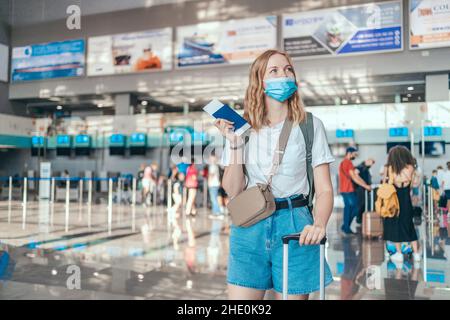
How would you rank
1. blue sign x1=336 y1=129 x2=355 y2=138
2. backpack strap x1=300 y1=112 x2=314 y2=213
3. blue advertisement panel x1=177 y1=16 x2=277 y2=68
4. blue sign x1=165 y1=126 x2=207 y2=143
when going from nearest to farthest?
backpack strap x1=300 y1=112 x2=314 y2=213, blue sign x1=336 y1=129 x2=355 y2=138, blue advertisement panel x1=177 y1=16 x2=277 y2=68, blue sign x1=165 y1=126 x2=207 y2=143

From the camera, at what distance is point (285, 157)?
4.59 feet

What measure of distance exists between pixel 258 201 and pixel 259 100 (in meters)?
0.40

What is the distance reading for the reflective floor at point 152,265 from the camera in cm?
307

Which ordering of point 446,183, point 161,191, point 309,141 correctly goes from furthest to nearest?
point 161,191, point 446,183, point 309,141

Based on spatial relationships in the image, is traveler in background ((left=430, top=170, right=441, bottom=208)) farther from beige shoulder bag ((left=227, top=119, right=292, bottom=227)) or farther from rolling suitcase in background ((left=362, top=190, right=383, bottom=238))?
beige shoulder bag ((left=227, top=119, right=292, bottom=227))

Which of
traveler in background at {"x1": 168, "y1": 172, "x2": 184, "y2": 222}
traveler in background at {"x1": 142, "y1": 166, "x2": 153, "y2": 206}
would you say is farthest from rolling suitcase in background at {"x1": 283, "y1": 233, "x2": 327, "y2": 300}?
traveler in background at {"x1": 142, "y1": 166, "x2": 153, "y2": 206}

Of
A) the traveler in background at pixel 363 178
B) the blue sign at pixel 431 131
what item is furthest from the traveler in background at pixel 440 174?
the traveler in background at pixel 363 178

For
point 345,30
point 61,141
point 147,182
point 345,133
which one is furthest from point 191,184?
point 345,30

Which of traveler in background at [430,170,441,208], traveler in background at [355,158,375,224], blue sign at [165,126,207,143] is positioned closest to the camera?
traveler in background at [430,170,441,208]

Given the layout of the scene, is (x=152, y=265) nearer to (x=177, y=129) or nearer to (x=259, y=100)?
(x=259, y=100)

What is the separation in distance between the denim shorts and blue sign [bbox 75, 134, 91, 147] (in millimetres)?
13783

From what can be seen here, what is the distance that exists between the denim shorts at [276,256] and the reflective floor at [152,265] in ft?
1.80

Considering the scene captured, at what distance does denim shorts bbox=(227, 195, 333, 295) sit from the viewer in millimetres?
1409
